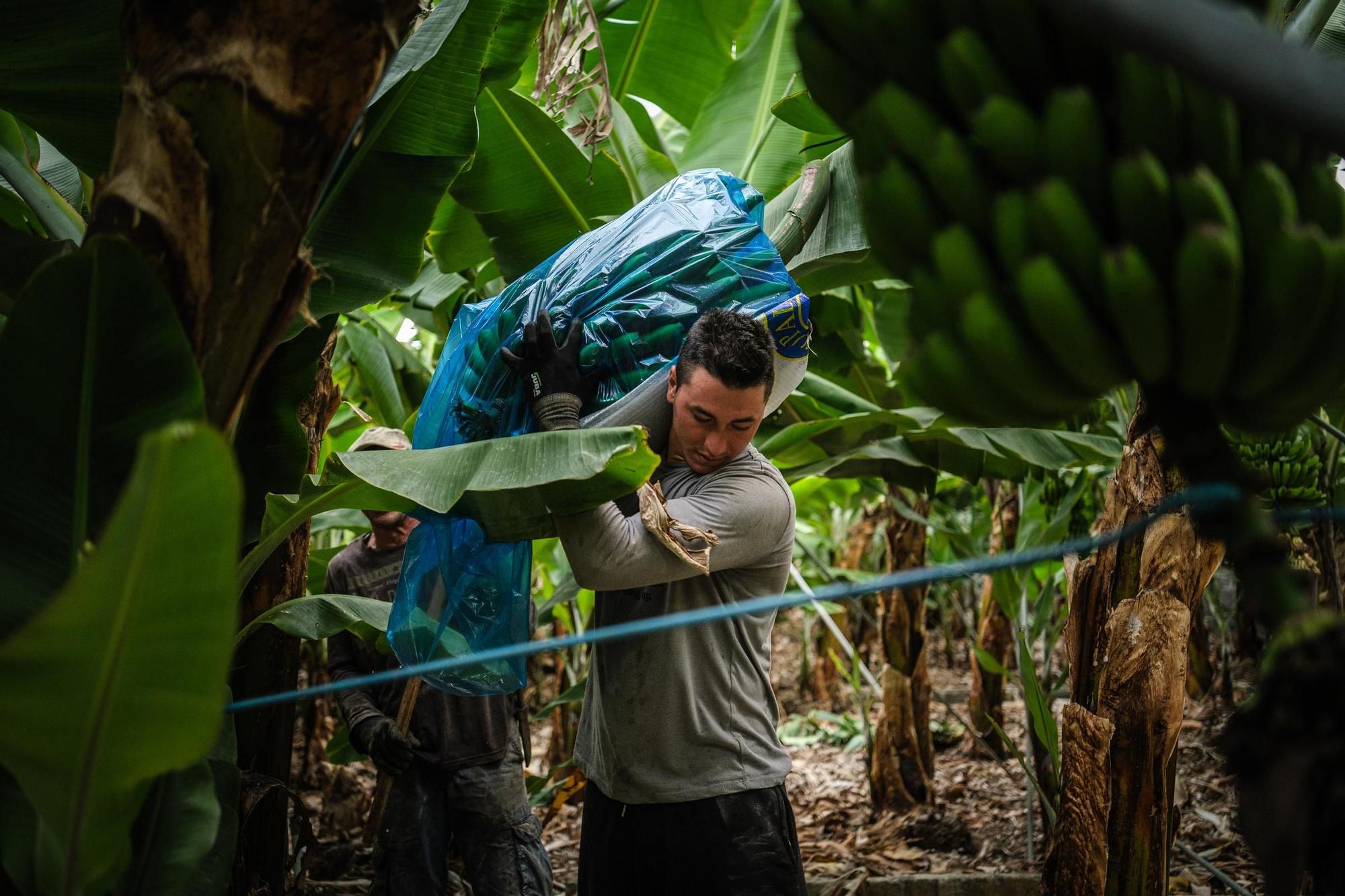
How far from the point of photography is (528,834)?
266 centimetres

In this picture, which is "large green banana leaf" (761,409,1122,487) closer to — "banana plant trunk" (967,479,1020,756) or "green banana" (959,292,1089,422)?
"banana plant trunk" (967,479,1020,756)

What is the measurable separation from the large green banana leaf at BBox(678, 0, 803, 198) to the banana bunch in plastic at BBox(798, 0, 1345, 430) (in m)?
2.30

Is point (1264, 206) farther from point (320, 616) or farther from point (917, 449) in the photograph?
point (917, 449)

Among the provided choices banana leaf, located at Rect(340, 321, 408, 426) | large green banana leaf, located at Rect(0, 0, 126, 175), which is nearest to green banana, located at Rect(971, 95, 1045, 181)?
large green banana leaf, located at Rect(0, 0, 126, 175)

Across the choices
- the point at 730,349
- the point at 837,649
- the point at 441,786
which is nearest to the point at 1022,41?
the point at 730,349

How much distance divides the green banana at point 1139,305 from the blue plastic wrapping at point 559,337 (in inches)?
40.4

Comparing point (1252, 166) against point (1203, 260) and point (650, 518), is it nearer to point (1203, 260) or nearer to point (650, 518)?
point (1203, 260)

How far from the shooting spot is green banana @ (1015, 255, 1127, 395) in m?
0.70

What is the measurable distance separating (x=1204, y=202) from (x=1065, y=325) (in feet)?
0.40

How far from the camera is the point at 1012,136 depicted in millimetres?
716

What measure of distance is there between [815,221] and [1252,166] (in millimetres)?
1587

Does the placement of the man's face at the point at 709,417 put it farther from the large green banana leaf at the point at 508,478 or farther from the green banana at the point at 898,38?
the green banana at the point at 898,38

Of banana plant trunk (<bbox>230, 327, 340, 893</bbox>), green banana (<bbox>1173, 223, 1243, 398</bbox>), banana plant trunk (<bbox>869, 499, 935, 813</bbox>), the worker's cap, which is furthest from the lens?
banana plant trunk (<bbox>869, 499, 935, 813</bbox>)

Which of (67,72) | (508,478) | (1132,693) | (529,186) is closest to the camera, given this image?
(508,478)
